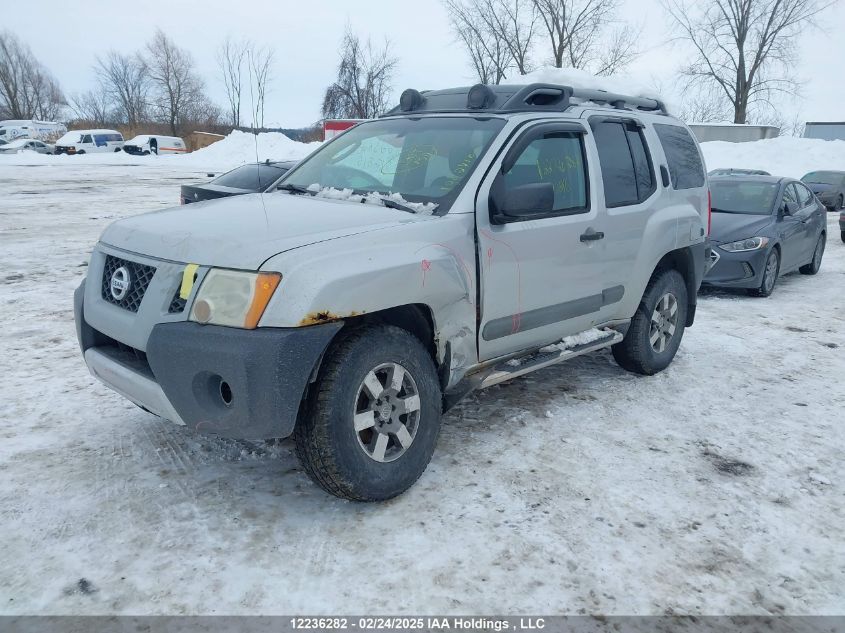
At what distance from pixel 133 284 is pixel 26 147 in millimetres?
47252

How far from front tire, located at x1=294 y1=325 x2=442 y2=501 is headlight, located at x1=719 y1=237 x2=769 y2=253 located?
244 inches

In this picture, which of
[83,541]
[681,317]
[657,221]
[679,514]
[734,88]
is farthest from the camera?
[734,88]

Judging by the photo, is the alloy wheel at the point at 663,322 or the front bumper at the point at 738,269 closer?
the alloy wheel at the point at 663,322

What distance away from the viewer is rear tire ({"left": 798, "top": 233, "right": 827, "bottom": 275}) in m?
10.1

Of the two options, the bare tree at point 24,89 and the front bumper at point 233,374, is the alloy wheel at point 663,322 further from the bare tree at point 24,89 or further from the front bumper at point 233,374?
the bare tree at point 24,89

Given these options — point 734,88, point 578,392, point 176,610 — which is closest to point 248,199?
point 176,610

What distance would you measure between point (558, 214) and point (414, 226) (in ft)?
3.73

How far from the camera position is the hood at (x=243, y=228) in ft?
9.41

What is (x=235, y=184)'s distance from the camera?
9.52 m

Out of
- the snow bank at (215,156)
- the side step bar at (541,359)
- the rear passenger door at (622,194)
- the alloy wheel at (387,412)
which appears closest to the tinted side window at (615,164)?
the rear passenger door at (622,194)

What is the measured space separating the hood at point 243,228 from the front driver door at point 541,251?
486mm

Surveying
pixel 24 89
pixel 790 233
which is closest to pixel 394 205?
pixel 790 233

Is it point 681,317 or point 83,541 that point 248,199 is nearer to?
point 83,541

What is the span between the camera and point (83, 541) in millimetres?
2842
